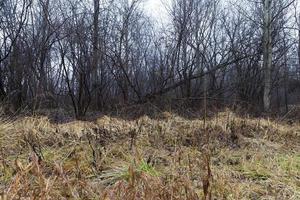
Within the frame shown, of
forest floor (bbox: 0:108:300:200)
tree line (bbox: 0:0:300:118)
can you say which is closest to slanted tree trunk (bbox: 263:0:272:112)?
tree line (bbox: 0:0:300:118)

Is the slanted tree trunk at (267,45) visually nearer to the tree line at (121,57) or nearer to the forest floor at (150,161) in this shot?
the tree line at (121,57)

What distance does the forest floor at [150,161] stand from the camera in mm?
2734

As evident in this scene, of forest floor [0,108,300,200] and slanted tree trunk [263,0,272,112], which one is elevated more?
slanted tree trunk [263,0,272,112]

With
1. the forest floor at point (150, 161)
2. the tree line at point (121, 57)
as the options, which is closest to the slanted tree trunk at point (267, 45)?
the tree line at point (121, 57)

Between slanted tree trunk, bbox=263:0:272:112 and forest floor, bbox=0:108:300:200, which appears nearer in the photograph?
forest floor, bbox=0:108:300:200

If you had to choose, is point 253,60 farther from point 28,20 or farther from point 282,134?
point 282,134

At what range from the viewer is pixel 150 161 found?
4.39 m

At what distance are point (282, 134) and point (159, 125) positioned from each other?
2.35 m

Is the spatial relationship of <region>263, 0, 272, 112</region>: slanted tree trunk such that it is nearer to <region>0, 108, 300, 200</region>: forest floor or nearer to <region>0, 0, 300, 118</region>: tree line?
<region>0, 0, 300, 118</region>: tree line

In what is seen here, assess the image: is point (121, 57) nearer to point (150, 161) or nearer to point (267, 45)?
point (267, 45)

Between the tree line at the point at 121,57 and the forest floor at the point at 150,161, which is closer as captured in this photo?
the forest floor at the point at 150,161

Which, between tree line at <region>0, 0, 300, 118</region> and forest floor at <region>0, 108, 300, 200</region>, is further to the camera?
tree line at <region>0, 0, 300, 118</region>

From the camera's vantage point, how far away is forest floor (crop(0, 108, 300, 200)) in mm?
2734

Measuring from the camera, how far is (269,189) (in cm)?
390
